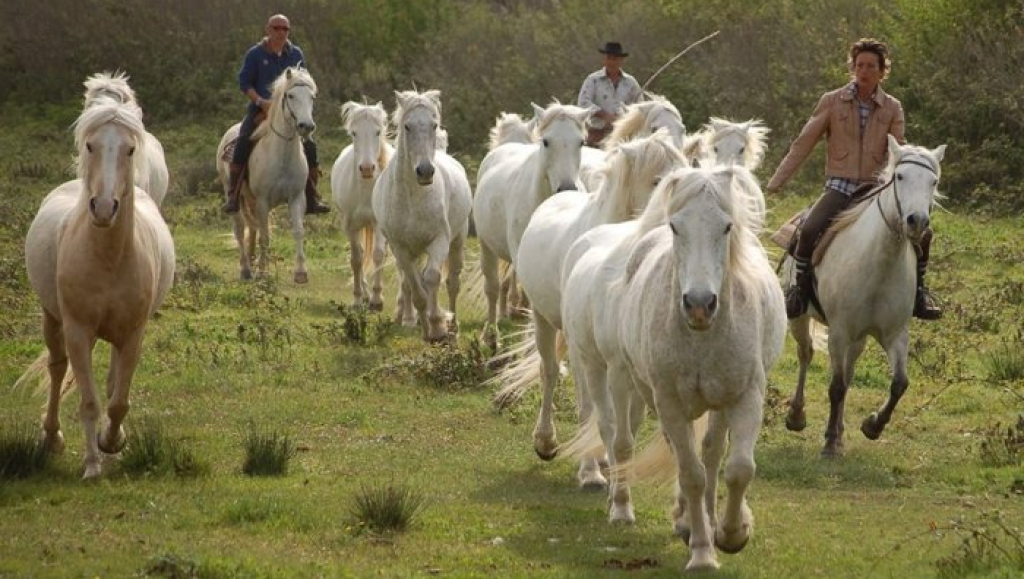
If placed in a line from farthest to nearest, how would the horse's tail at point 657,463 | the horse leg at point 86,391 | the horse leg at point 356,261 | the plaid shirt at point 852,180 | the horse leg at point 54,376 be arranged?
the horse leg at point 356,261 → the plaid shirt at point 852,180 → the horse leg at point 54,376 → the horse leg at point 86,391 → the horse's tail at point 657,463

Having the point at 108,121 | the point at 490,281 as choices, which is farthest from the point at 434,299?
the point at 108,121

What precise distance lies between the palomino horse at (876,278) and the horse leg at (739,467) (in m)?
3.55

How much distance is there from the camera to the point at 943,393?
13000 mm

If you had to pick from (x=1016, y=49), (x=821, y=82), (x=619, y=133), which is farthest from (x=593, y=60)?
(x=619, y=133)

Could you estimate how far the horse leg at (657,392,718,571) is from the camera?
755 cm

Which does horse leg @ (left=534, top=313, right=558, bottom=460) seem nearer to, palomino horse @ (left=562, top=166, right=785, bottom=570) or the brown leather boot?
palomino horse @ (left=562, top=166, right=785, bottom=570)

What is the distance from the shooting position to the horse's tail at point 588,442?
9.57 m

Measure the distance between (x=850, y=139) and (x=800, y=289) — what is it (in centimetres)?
111

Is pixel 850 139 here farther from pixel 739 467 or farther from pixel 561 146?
pixel 739 467

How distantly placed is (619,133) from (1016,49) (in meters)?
11.6

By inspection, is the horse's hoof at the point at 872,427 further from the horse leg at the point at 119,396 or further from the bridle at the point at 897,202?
the horse leg at the point at 119,396

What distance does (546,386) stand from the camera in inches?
428

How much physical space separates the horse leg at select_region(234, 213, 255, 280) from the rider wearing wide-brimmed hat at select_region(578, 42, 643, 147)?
4.72 metres

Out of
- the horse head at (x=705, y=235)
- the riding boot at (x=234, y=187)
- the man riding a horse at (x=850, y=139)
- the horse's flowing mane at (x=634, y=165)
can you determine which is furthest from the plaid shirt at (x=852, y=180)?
the riding boot at (x=234, y=187)
